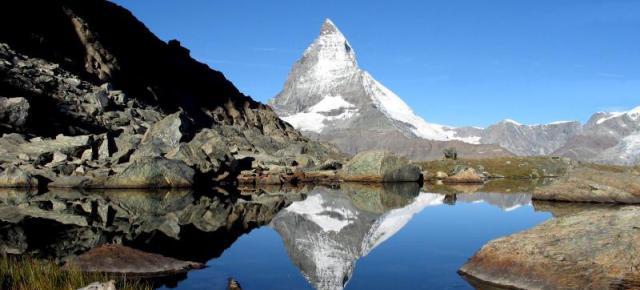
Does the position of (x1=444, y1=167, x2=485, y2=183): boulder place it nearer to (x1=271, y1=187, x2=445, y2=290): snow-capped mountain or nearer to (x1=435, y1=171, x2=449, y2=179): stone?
(x1=435, y1=171, x2=449, y2=179): stone

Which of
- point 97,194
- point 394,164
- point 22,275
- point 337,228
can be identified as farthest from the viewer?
point 394,164

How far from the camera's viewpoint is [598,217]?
19047 millimetres

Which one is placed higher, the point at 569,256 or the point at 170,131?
the point at 170,131

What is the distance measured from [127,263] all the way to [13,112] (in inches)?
2425

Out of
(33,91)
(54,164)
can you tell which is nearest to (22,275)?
(54,164)

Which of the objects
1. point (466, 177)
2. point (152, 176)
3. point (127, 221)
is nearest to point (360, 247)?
point (127, 221)

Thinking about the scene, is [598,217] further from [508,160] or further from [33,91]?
[508,160]

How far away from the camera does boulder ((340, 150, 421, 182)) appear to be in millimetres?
79875

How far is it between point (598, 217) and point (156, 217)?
2330cm

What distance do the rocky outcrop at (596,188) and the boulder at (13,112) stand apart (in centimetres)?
6067

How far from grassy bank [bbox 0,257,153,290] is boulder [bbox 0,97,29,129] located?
62.0 m

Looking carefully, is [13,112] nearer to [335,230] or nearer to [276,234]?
[276,234]

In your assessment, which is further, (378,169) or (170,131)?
(170,131)

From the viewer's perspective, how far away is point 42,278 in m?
13.2
